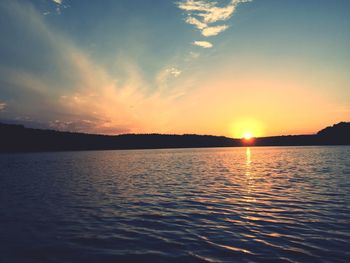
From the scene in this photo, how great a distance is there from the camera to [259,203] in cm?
2088

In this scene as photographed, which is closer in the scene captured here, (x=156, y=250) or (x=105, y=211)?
(x=156, y=250)

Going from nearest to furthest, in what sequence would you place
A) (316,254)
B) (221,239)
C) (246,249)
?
1. (316,254)
2. (246,249)
3. (221,239)

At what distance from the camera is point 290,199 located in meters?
22.0

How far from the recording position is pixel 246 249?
37.2 ft

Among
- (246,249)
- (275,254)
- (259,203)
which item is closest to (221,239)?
(246,249)

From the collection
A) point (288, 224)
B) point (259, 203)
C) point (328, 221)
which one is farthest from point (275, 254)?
point (259, 203)

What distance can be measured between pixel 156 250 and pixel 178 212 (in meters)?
6.92

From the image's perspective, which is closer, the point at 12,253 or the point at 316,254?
the point at 316,254

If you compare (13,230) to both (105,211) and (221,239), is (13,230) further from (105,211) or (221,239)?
(221,239)

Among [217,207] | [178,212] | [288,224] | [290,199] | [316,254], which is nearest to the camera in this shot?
[316,254]

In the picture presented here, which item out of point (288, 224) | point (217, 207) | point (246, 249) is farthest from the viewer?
point (217, 207)

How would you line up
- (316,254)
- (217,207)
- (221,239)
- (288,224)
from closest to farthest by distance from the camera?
(316,254)
(221,239)
(288,224)
(217,207)

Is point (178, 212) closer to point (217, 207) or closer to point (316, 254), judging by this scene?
point (217, 207)

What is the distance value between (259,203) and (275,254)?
10528mm
